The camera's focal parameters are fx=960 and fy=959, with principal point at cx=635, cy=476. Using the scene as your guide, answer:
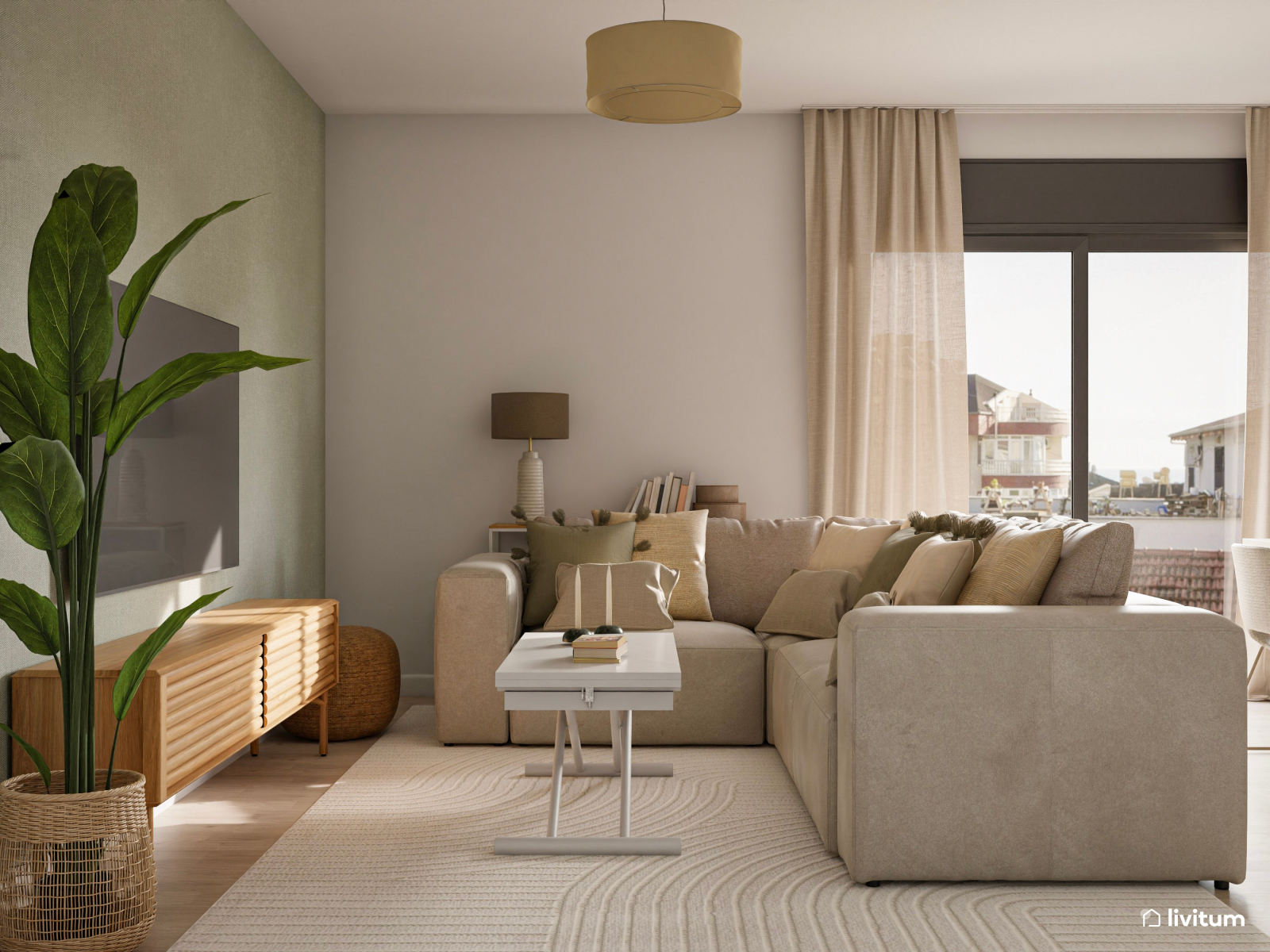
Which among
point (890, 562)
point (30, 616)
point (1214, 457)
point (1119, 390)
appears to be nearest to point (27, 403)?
point (30, 616)

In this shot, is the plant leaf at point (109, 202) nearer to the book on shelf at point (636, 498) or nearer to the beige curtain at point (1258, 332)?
the book on shelf at point (636, 498)

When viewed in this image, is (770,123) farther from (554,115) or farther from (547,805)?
(547,805)

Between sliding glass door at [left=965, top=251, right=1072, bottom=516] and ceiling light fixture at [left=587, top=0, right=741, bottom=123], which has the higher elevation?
ceiling light fixture at [left=587, top=0, right=741, bottom=123]

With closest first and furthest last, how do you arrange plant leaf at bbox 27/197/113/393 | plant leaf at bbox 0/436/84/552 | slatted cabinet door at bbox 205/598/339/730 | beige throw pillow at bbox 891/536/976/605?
plant leaf at bbox 0/436/84/552 < plant leaf at bbox 27/197/113/393 < beige throw pillow at bbox 891/536/976/605 < slatted cabinet door at bbox 205/598/339/730

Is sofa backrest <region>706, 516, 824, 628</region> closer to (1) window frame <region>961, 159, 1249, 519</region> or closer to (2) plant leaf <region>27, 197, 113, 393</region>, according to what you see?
(1) window frame <region>961, 159, 1249, 519</region>

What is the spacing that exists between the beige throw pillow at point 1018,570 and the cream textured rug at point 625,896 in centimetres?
74

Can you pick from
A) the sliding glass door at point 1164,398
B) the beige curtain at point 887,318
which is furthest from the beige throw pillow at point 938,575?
the sliding glass door at point 1164,398

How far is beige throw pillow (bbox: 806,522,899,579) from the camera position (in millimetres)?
3881

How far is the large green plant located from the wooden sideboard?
262 millimetres

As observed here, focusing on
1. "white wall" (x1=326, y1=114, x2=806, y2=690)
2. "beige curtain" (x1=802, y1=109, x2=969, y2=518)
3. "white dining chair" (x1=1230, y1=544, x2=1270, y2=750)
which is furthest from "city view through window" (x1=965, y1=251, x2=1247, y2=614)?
"white dining chair" (x1=1230, y1=544, x2=1270, y2=750)

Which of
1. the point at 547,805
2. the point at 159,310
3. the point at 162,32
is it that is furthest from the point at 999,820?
the point at 162,32

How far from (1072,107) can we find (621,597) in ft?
10.8

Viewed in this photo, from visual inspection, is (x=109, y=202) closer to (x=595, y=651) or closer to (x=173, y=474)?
(x=173, y=474)

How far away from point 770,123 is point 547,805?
3.45 m
